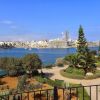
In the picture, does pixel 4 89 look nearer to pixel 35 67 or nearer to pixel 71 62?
pixel 35 67

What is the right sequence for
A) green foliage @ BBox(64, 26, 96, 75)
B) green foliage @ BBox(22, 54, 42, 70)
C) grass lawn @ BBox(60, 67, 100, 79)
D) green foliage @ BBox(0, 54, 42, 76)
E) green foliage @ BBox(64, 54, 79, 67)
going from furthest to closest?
1. green foliage @ BBox(64, 54, 79, 67)
2. green foliage @ BBox(64, 26, 96, 75)
3. grass lawn @ BBox(60, 67, 100, 79)
4. green foliage @ BBox(22, 54, 42, 70)
5. green foliage @ BBox(0, 54, 42, 76)

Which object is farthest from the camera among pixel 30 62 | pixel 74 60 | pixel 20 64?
pixel 74 60

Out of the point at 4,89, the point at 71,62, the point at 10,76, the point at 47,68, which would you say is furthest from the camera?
the point at 47,68

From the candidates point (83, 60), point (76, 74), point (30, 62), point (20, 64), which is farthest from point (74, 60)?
point (20, 64)

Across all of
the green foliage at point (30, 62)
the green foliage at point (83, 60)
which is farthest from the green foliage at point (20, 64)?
the green foliage at point (83, 60)

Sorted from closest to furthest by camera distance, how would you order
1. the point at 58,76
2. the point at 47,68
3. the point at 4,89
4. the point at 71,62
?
the point at 4,89 < the point at 58,76 < the point at 71,62 < the point at 47,68

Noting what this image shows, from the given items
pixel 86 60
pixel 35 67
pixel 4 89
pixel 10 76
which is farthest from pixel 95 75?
pixel 4 89

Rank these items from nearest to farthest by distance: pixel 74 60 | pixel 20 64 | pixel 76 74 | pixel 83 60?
pixel 20 64 → pixel 76 74 → pixel 83 60 → pixel 74 60

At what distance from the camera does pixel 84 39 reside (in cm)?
4672

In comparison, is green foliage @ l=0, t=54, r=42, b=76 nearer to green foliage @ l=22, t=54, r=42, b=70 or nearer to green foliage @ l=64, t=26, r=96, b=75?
green foliage @ l=22, t=54, r=42, b=70

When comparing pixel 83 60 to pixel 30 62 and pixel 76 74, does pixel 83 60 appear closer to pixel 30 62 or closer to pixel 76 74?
pixel 76 74

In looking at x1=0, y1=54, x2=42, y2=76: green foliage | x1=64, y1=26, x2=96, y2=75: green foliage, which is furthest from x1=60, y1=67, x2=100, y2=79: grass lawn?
x1=0, y1=54, x2=42, y2=76: green foliage

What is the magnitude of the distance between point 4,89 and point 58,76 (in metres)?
11.0

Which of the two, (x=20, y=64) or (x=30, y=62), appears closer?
(x=30, y=62)
